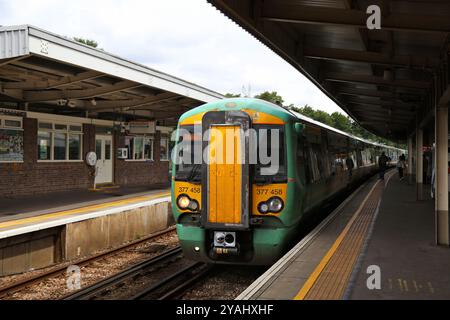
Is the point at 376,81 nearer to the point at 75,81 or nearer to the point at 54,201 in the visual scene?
the point at 75,81

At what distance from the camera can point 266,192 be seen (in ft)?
22.2

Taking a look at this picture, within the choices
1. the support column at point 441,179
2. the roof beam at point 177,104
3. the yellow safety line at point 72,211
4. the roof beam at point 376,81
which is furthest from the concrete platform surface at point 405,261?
the roof beam at point 177,104

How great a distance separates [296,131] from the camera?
7309mm

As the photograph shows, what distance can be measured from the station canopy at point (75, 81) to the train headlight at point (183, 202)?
445 centimetres

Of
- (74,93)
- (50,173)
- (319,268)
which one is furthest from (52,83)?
(319,268)

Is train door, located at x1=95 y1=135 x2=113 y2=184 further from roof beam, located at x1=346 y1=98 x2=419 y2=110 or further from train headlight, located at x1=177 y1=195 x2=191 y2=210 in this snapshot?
train headlight, located at x1=177 y1=195 x2=191 y2=210

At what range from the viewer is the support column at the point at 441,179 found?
7.79 metres

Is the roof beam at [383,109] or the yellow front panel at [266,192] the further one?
the roof beam at [383,109]

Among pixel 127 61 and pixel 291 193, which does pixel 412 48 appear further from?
pixel 127 61

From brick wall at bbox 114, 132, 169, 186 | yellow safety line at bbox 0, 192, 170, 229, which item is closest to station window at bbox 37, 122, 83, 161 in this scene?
brick wall at bbox 114, 132, 169, 186

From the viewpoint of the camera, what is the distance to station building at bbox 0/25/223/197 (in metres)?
10.1

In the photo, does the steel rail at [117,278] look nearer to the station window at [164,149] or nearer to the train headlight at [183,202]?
the train headlight at [183,202]
